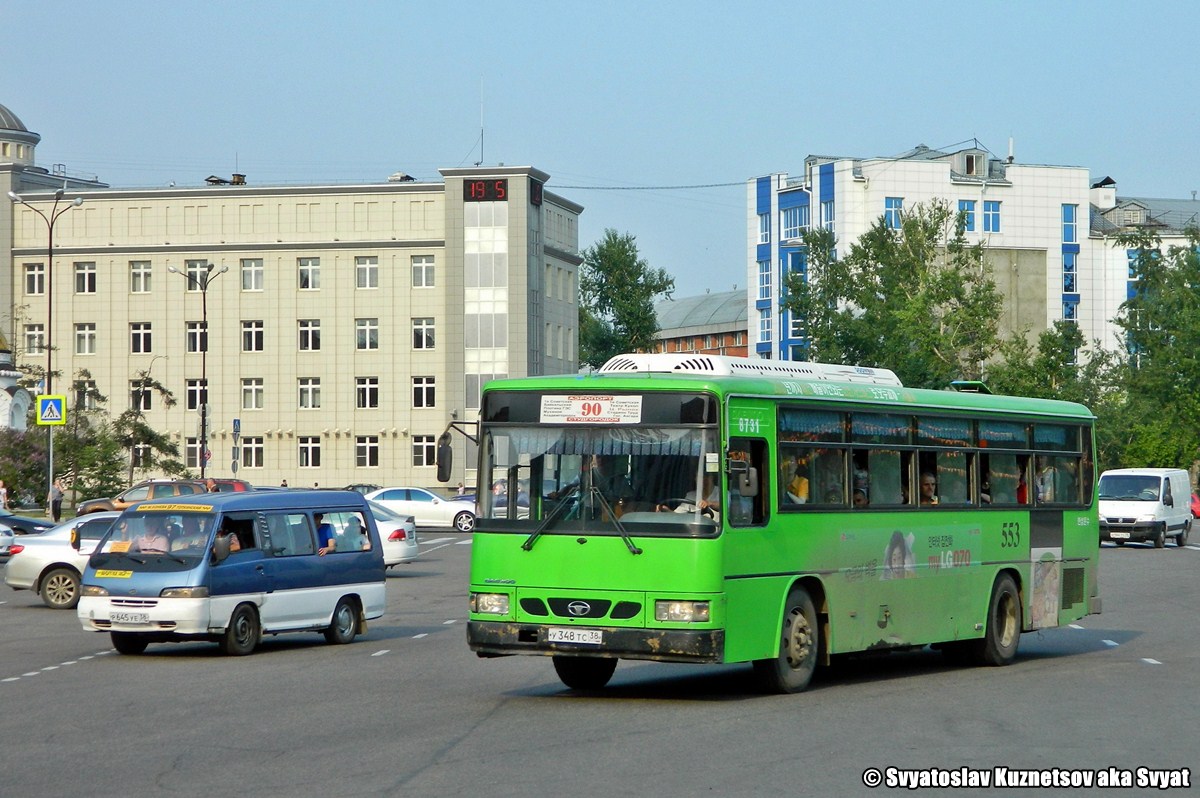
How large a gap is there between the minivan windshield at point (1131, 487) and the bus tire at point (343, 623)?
29211mm

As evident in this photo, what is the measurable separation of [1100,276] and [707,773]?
4489 inches

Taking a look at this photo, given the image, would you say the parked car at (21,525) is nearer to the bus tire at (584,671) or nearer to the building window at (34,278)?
the bus tire at (584,671)

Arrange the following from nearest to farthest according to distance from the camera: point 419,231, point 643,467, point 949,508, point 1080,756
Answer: point 1080,756 < point 643,467 < point 949,508 < point 419,231

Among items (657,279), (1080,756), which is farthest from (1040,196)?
(1080,756)

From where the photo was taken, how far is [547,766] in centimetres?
1052

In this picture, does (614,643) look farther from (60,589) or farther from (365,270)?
(365,270)

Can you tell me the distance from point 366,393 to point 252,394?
6233mm

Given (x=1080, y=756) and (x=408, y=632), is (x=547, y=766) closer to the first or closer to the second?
(x=1080, y=756)

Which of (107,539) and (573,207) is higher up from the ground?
(573,207)

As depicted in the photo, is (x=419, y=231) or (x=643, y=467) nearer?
(x=643, y=467)

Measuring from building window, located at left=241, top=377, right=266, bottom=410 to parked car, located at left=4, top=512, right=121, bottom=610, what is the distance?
226 ft

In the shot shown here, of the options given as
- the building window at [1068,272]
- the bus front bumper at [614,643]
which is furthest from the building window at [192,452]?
the bus front bumper at [614,643]

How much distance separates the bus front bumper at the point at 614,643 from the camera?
43.6 feet

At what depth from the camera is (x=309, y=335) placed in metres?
95.0
